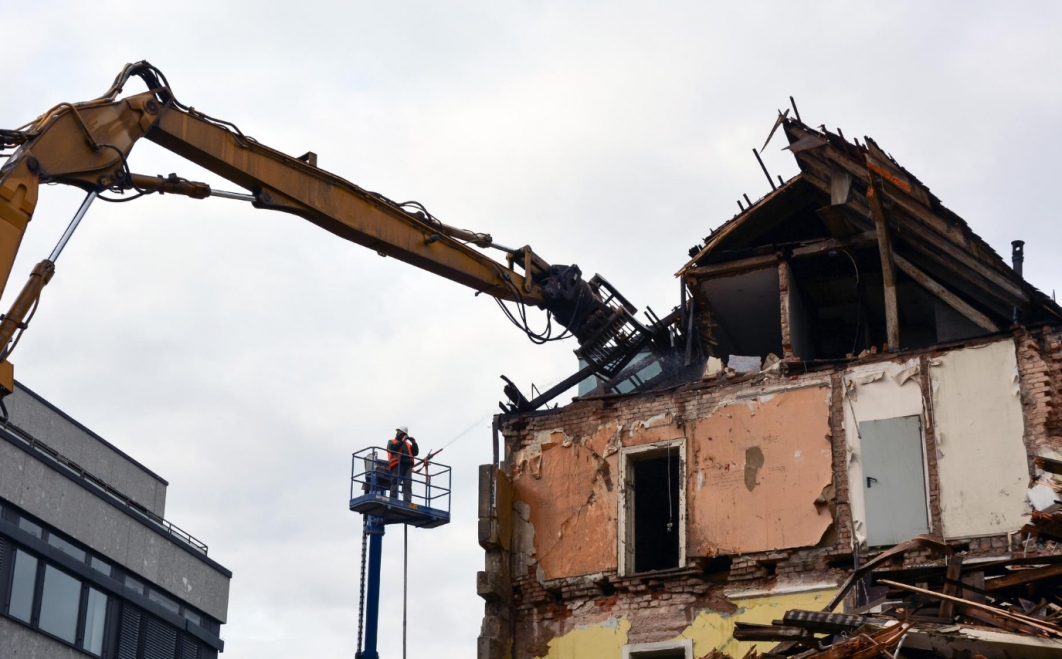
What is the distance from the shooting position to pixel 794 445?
18594 mm

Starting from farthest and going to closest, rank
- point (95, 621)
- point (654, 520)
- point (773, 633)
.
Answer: point (95, 621) → point (654, 520) → point (773, 633)

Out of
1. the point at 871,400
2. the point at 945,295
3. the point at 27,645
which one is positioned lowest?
the point at 27,645

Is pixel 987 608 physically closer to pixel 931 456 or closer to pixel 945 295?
pixel 931 456

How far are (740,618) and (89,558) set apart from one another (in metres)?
16.6

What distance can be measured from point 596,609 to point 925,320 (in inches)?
252

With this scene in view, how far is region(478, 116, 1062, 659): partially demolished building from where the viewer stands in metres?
17.6

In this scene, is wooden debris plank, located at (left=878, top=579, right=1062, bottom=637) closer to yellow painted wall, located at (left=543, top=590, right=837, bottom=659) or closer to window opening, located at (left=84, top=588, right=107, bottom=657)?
yellow painted wall, located at (left=543, top=590, right=837, bottom=659)

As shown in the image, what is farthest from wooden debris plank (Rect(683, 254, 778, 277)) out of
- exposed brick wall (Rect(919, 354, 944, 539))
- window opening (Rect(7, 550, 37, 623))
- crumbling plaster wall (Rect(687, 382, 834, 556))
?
window opening (Rect(7, 550, 37, 623))

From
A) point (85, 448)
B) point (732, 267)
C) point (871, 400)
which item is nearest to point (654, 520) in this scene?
point (732, 267)

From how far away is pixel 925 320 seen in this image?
20.7 m

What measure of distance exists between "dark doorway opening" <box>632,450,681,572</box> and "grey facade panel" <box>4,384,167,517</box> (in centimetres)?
1473

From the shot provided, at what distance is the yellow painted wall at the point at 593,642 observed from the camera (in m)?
18.7

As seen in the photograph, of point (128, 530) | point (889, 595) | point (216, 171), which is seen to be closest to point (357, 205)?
point (216, 171)

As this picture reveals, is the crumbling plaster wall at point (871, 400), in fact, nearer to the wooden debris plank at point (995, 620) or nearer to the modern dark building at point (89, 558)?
the wooden debris plank at point (995, 620)
